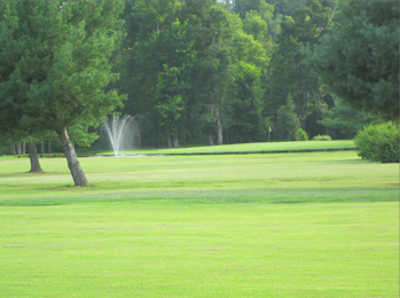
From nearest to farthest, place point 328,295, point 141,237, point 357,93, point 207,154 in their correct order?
point 328,295
point 141,237
point 357,93
point 207,154

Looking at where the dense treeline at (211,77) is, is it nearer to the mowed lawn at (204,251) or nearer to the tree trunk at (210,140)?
the tree trunk at (210,140)

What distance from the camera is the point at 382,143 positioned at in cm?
4578

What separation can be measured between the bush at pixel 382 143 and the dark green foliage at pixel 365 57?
769 inches

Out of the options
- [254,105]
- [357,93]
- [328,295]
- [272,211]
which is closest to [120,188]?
[357,93]

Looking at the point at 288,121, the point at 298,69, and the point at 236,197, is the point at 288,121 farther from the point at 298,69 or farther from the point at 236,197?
the point at 236,197

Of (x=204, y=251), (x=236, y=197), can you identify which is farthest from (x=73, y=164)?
(x=204, y=251)

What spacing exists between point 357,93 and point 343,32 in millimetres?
2446

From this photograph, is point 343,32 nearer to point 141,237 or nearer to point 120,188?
point 120,188

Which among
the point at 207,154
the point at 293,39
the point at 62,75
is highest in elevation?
the point at 293,39

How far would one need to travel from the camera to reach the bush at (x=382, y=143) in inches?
1781

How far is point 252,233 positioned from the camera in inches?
424

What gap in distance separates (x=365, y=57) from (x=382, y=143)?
22126 millimetres

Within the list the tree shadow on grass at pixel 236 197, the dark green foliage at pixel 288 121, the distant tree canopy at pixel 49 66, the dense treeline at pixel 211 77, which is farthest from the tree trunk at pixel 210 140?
the tree shadow on grass at pixel 236 197

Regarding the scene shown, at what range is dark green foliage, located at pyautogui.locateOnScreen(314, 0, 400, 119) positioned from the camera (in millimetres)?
23734
